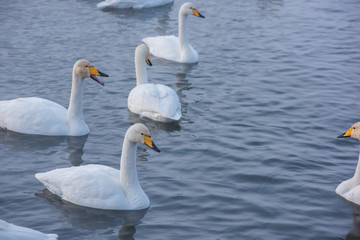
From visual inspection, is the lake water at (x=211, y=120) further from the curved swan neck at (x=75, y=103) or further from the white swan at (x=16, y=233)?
the white swan at (x=16, y=233)

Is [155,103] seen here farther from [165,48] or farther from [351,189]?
[165,48]

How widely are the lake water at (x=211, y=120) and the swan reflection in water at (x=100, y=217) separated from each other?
30 millimetres

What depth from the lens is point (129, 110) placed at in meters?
13.1

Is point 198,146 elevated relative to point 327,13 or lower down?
lower down

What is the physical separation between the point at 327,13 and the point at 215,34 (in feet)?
16.0

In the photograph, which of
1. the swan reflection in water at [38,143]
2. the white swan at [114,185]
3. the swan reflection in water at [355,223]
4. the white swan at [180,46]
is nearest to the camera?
the swan reflection in water at [355,223]

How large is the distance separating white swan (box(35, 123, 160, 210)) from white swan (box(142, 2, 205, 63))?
7911 mm

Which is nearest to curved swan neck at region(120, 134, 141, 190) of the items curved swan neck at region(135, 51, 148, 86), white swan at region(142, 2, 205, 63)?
curved swan neck at region(135, 51, 148, 86)

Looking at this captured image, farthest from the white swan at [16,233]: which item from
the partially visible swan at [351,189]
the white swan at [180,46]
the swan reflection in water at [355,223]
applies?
the white swan at [180,46]

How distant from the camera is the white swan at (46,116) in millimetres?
11453

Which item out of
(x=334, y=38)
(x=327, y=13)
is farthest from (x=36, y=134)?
(x=327, y=13)

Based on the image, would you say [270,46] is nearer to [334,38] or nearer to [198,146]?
[334,38]

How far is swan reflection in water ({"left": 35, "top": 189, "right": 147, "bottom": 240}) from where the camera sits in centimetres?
834

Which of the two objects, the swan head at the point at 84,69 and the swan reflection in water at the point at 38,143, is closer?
the swan reflection in water at the point at 38,143
